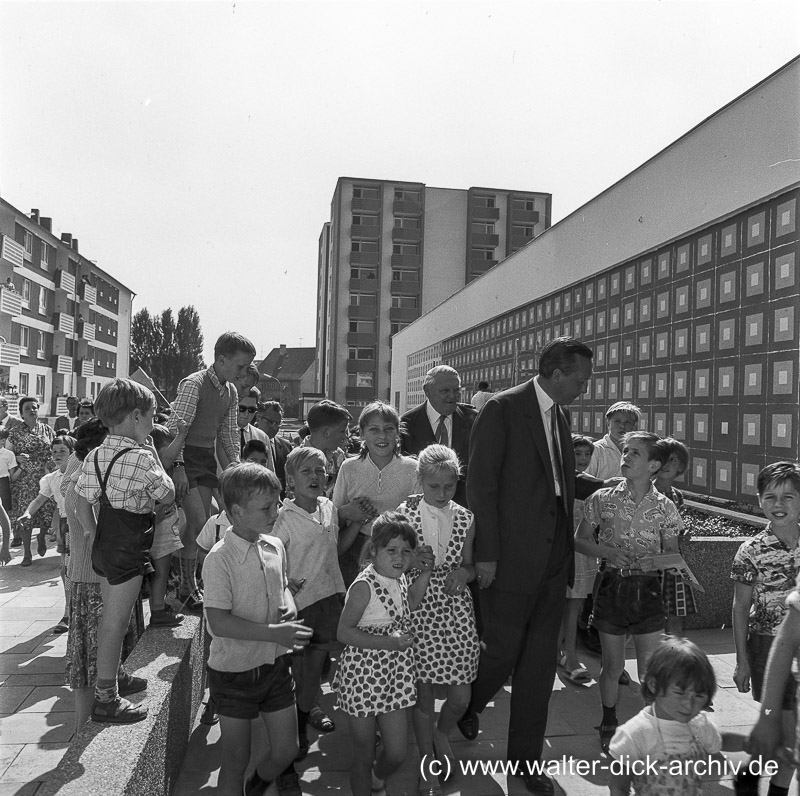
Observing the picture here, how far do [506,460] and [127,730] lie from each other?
1984 millimetres

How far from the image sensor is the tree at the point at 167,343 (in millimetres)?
84938

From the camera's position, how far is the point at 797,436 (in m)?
6.35

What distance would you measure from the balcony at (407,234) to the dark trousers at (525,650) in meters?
46.5

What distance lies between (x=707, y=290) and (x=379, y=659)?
658 cm

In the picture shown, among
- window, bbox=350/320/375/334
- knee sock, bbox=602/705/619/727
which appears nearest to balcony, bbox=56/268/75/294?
window, bbox=350/320/375/334

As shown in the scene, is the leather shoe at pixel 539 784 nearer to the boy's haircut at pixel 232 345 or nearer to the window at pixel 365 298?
the boy's haircut at pixel 232 345

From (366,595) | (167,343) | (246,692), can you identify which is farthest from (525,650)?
(167,343)

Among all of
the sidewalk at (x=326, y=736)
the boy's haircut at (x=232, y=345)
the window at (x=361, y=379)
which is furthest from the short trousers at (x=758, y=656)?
the window at (x=361, y=379)

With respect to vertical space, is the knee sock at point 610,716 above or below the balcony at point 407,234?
below

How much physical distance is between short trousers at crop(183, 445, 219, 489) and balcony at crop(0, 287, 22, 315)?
34.0 metres

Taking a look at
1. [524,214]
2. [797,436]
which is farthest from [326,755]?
[524,214]

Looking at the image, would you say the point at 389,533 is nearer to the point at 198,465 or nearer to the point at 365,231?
the point at 198,465

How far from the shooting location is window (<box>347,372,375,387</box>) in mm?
50875

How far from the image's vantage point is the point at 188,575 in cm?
454
